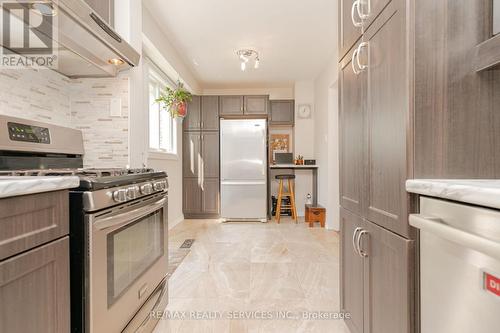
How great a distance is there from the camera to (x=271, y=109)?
205 inches

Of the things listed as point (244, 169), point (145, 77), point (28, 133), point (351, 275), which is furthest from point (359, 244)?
point (244, 169)

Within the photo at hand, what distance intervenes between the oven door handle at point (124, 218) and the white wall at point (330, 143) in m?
3.12

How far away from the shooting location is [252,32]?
3162 millimetres

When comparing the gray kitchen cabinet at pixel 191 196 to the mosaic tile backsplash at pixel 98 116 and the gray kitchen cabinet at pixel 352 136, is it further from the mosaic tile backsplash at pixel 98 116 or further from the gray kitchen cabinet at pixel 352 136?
the gray kitchen cabinet at pixel 352 136

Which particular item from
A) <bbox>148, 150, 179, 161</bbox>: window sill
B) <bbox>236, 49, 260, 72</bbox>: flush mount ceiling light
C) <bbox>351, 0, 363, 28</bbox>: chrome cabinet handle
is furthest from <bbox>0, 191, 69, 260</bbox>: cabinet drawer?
<bbox>236, 49, 260, 72</bbox>: flush mount ceiling light

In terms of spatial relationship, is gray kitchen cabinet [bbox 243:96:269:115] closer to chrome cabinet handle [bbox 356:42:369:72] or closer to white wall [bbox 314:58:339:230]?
white wall [bbox 314:58:339:230]

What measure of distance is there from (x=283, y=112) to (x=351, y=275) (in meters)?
4.15

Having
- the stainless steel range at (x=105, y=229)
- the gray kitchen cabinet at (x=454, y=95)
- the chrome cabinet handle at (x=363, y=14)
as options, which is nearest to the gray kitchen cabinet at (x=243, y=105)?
the stainless steel range at (x=105, y=229)

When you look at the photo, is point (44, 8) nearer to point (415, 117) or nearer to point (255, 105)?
point (415, 117)

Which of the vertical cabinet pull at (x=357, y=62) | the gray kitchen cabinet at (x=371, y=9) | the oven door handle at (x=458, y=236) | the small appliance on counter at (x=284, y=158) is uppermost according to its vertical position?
the gray kitchen cabinet at (x=371, y=9)

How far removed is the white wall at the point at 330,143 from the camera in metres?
4.07

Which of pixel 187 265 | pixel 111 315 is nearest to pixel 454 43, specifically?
pixel 111 315

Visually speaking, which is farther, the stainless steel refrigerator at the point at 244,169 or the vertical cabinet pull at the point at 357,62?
the stainless steel refrigerator at the point at 244,169

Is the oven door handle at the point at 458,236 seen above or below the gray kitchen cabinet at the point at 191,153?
below
